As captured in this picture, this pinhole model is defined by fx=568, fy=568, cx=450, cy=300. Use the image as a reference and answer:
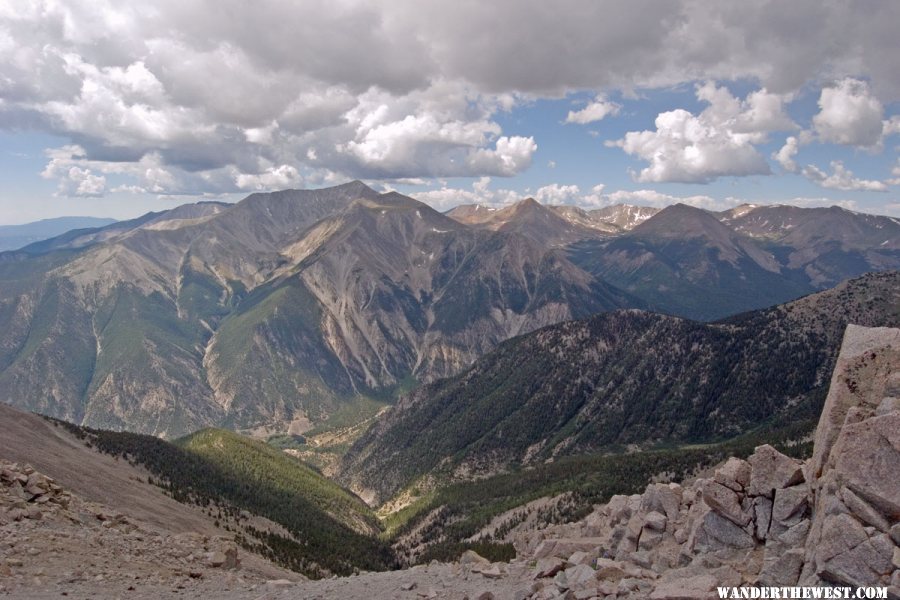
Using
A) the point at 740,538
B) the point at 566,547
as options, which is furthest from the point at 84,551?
the point at 740,538

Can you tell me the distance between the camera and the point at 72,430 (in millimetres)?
158625

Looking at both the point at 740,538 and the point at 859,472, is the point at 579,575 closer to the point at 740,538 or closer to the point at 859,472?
the point at 740,538

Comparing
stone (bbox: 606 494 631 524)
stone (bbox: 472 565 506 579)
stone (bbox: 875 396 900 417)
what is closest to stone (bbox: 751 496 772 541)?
stone (bbox: 875 396 900 417)

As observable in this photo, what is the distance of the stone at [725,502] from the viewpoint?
103ft

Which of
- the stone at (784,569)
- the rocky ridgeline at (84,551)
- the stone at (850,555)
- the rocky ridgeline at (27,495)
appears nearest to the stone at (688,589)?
the stone at (784,569)

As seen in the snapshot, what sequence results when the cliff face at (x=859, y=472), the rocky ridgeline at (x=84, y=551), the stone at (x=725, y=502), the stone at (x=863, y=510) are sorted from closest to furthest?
1. the cliff face at (x=859, y=472)
2. the stone at (x=863, y=510)
3. the stone at (x=725, y=502)
4. the rocky ridgeline at (x=84, y=551)

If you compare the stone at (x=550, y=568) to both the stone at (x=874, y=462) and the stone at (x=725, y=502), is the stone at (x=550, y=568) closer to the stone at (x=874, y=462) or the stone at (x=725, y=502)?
the stone at (x=725, y=502)

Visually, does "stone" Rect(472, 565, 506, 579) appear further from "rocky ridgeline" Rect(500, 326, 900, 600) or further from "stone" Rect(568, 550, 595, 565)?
"stone" Rect(568, 550, 595, 565)

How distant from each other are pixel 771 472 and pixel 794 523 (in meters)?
3.36

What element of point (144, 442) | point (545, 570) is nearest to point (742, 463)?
point (545, 570)

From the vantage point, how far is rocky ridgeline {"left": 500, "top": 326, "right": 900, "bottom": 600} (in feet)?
78.4

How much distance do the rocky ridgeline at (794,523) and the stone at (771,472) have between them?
0.05 meters

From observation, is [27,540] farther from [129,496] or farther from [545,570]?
[129,496]

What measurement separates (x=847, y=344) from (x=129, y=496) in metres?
108
